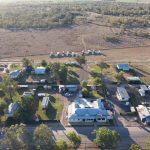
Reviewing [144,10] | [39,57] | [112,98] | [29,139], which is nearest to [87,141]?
[29,139]

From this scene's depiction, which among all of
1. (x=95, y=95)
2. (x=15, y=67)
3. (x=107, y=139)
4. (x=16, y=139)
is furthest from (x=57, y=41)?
(x=107, y=139)

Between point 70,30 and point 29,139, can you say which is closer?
point 29,139

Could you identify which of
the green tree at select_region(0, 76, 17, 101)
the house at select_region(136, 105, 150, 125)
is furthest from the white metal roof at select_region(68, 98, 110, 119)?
the green tree at select_region(0, 76, 17, 101)

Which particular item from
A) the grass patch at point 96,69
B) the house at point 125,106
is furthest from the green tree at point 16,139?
the grass patch at point 96,69

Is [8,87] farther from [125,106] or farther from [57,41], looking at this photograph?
[57,41]

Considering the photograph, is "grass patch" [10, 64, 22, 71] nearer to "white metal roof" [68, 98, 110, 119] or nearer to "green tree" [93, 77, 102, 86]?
"green tree" [93, 77, 102, 86]

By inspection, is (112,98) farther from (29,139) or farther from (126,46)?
(126,46)
